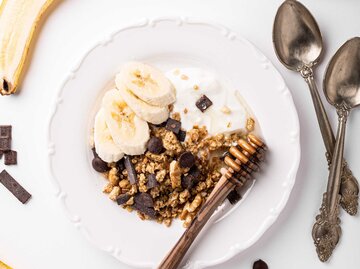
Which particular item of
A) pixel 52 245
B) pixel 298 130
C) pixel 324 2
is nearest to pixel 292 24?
pixel 324 2

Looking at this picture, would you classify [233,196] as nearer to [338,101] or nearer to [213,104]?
[213,104]

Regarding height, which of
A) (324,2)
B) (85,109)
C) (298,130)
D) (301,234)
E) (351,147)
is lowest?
(301,234)

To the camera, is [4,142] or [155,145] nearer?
[155,145]

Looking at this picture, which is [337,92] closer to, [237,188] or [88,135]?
[237,188]

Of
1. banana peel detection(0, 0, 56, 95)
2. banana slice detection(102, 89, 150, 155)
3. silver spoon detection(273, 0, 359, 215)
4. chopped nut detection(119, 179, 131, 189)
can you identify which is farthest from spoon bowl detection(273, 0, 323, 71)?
banana peel detection(0, 0, 56, 95)

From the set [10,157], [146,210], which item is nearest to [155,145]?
[146,210]

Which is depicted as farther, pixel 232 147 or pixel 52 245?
pixel 52 245

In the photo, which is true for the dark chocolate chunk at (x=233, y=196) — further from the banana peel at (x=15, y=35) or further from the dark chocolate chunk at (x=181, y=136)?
the banana peel at (x=15, y=35)

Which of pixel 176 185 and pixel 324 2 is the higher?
pixel 324 2
